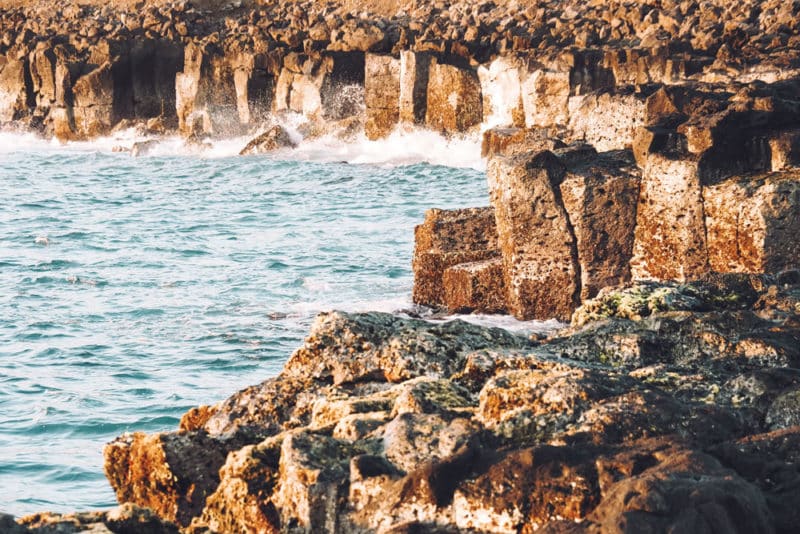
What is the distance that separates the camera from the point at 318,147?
33219 mm

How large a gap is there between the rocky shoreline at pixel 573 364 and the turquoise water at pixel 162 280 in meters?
2.40

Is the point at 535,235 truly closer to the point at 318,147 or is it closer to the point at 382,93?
the point at 382,93

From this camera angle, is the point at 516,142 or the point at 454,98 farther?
the point at 454,98

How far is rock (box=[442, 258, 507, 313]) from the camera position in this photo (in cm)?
1307

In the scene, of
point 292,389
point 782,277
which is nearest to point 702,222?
point 782,277

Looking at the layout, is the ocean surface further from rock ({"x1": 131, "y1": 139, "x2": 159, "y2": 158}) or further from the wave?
rock ({"x1": 131, "y1": 139, "x2": 159, "y2": 158})

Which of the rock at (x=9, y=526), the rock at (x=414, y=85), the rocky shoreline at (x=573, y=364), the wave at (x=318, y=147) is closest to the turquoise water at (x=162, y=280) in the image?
the wave at (x=318, y=147)

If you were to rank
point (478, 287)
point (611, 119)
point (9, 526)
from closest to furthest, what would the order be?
point (9, 526)
point (478, 287)
point (611, 119)

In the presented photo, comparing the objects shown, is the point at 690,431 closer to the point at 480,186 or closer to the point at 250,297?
the point at 250,297

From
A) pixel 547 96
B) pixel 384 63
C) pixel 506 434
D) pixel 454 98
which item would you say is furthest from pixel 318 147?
pixel 506 434

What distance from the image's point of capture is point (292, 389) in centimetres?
747

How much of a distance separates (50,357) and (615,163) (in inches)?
257

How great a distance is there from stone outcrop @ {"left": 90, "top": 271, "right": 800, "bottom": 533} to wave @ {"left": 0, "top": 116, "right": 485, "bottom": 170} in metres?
20.6

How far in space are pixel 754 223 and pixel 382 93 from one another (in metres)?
21.5
